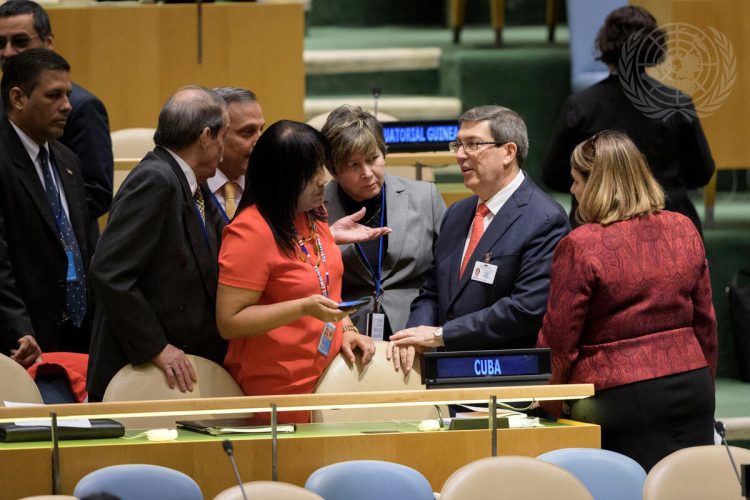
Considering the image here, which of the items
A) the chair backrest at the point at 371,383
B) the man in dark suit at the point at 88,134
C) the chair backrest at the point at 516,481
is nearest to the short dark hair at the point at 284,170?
the chair backrest at the point at 371,383

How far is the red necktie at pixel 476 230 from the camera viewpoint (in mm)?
4301

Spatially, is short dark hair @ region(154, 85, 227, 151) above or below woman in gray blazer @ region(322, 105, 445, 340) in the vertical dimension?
above

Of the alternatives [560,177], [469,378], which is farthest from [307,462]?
[560,177]

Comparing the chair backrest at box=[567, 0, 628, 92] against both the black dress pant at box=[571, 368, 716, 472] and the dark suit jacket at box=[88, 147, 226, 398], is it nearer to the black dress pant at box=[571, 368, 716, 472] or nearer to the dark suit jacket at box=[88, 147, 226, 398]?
the black dress pant at box=[571, 368, 716, 472]

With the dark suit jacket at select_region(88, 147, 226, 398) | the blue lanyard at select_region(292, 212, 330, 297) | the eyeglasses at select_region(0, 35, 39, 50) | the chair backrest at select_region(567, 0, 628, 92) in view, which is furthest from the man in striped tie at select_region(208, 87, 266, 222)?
the chair backrest at select_region(567, 0, 628, 92)

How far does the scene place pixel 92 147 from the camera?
16.5 feet

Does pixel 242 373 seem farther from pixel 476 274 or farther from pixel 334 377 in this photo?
pixel 476 274

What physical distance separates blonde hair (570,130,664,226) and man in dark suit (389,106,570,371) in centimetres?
33

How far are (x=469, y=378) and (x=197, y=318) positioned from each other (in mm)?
887

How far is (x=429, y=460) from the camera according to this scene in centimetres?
361

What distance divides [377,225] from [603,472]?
4.48 ft

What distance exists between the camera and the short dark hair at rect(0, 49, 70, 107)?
4.55 metres

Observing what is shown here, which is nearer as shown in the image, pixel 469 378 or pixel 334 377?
pixel 469 378

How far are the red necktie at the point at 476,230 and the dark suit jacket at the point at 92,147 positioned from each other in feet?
5.10
